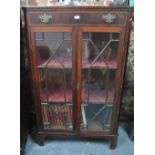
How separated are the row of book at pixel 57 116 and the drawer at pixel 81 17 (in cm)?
69

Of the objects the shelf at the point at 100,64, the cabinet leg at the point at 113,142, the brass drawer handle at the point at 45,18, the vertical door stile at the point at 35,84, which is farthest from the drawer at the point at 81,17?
the cabinet leg at the point at 113,142

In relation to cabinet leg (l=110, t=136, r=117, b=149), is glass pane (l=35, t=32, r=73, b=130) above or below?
above

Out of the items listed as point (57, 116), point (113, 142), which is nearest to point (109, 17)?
point (57, 116)

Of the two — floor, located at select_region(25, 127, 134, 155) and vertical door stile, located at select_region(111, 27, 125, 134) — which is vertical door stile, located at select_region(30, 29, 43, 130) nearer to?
floor, located at select_region(25, 127, 134, 155)

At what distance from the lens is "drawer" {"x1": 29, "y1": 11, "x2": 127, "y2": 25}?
1455 mm

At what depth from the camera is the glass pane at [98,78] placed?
5.11 ft

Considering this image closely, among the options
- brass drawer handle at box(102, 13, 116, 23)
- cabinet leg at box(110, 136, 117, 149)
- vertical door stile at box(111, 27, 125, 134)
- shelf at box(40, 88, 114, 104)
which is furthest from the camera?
cabinet leg at box(110, 136, 117, 149)

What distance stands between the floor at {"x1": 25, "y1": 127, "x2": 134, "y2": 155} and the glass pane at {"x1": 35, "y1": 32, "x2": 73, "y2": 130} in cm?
19

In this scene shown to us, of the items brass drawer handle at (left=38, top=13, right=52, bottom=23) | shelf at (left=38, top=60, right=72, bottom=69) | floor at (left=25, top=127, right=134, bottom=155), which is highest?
brass drawer handle at (left=38, top=13, right=52, bottom=23)

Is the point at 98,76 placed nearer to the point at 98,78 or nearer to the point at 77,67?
the point at 98,78

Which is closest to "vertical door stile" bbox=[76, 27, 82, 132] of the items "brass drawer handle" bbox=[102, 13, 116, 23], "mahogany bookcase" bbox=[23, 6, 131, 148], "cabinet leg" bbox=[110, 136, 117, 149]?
"mahogany bookcase" bbox=[23, 6, 131, 148]
